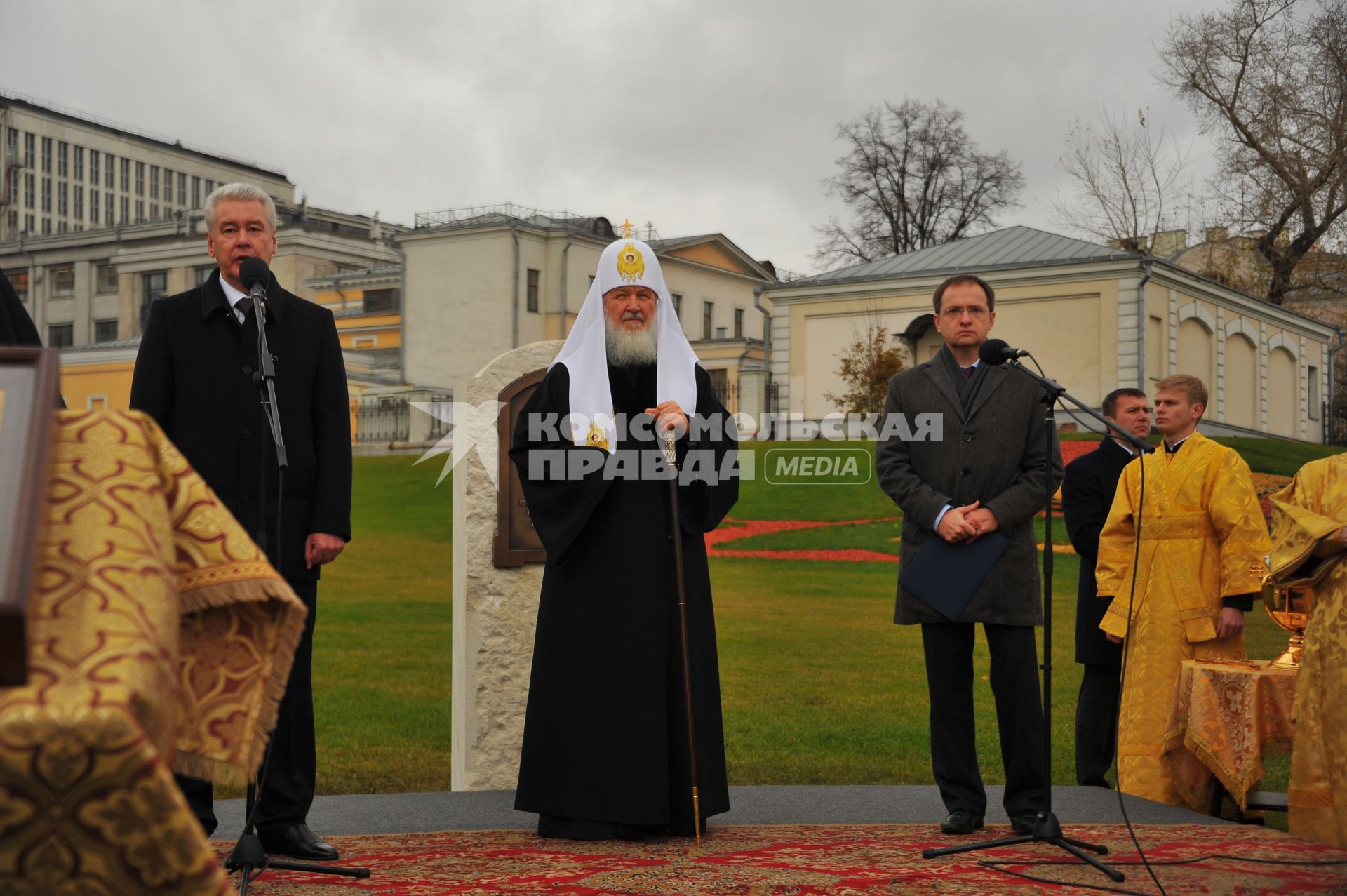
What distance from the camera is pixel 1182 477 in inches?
277

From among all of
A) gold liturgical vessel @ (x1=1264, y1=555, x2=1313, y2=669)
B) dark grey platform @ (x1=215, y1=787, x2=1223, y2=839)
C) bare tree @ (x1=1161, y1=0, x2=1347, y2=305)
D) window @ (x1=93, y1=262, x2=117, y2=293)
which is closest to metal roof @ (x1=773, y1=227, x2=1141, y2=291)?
bare tree @ (x1=1161, y1=0, x2=1347, y2=305)

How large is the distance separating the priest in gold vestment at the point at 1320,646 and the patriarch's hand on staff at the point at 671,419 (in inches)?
100

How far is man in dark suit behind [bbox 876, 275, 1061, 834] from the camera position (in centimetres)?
548

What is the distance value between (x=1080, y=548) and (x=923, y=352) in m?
30.3

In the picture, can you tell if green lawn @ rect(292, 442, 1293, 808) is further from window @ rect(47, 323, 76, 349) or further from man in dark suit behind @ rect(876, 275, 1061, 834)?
window @ rect(47, 323, 76, 349)

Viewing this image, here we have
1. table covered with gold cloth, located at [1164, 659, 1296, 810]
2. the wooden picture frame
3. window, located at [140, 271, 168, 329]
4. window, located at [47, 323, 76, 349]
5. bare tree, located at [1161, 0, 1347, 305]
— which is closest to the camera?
the wooden picture frame

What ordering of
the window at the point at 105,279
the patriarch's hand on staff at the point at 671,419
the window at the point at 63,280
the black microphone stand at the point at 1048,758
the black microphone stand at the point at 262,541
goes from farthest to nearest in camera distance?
1. the window at the point at 63,280
2. the window at the point at 105,279
3. the patriarch's hand on staff at the point at 671,419
4. the black microphone stand at the point at 1048,758
5. the black microphone stand at the point at 262,541

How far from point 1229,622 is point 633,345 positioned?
3514mm

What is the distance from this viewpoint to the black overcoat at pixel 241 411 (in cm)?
484

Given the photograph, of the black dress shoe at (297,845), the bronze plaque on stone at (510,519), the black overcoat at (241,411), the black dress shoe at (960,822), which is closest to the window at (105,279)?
the bronze plaque on stone at (510,519)

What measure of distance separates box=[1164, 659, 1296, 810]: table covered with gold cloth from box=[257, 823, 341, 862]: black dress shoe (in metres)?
4.09

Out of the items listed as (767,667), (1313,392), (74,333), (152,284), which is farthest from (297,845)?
(74,333)

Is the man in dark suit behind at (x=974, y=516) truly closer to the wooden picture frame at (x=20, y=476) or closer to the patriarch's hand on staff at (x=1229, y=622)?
the patriarch's hand on staff at (x=1229, y=622)

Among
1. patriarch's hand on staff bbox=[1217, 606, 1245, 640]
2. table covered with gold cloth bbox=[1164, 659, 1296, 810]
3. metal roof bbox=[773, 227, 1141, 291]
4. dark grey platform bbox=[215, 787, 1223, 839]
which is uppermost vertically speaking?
metal roof bbox=[773, 227, 1141, 291]
